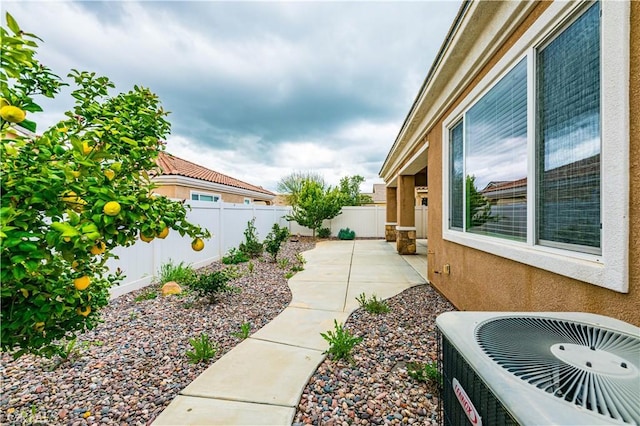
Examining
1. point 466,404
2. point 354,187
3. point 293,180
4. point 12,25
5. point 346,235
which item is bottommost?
point 346,235

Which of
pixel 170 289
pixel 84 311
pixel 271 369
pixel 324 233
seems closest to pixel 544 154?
pixel 271 369

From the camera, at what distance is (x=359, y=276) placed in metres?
6.30

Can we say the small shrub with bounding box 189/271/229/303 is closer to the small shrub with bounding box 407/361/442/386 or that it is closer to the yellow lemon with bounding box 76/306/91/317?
the yellow lemon with bounding box 76/306/91/317

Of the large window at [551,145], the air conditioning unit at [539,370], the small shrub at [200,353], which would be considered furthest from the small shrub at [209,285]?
the large window at [551,145]

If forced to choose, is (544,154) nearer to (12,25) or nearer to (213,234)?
(12,25)

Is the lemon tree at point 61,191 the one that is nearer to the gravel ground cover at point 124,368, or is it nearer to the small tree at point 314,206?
the gravel ground cover at point 124,368

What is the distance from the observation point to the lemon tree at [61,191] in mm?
1193

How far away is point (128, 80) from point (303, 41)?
3.62 m

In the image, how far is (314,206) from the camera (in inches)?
542

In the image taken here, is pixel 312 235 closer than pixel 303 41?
No

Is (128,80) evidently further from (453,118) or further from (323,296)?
(453,118)

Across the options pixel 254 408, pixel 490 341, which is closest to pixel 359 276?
pixel 254 408

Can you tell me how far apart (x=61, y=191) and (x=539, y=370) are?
2.04 m

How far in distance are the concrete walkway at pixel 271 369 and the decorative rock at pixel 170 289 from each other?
2034mm
